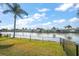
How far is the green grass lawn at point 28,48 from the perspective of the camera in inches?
79.3

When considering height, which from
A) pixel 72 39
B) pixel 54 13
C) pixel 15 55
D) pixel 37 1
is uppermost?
pixel 37 1

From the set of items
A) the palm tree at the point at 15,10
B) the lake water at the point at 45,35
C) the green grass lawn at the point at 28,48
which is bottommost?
the green grass lawn at the point at 28,48

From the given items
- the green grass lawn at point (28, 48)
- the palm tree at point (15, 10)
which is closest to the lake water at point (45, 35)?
the green grass lawn at point (28, 48)

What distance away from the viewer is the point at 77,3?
6.56 feet

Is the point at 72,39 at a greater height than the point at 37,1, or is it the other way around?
the point at 37,1

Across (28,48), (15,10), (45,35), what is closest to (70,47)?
(45,35)

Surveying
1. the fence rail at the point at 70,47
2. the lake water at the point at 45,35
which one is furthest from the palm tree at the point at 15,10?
the fence rail at the point at 70,47

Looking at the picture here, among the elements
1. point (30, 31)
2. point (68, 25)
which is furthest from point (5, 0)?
point (68, 25)

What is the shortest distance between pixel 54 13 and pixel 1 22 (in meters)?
0.57

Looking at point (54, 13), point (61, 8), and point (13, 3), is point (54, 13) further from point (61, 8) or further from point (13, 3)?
A: point (13, 3)

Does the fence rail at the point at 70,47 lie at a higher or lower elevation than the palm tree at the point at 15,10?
lower

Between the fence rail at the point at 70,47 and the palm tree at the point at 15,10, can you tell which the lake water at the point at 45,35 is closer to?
the fence rail at the point at 70,47

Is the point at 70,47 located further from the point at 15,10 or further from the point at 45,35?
the point at 15,10

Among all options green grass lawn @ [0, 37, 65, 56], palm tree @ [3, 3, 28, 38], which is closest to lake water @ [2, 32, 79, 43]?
green grass lawn @ [0, 37, 65, 56]
